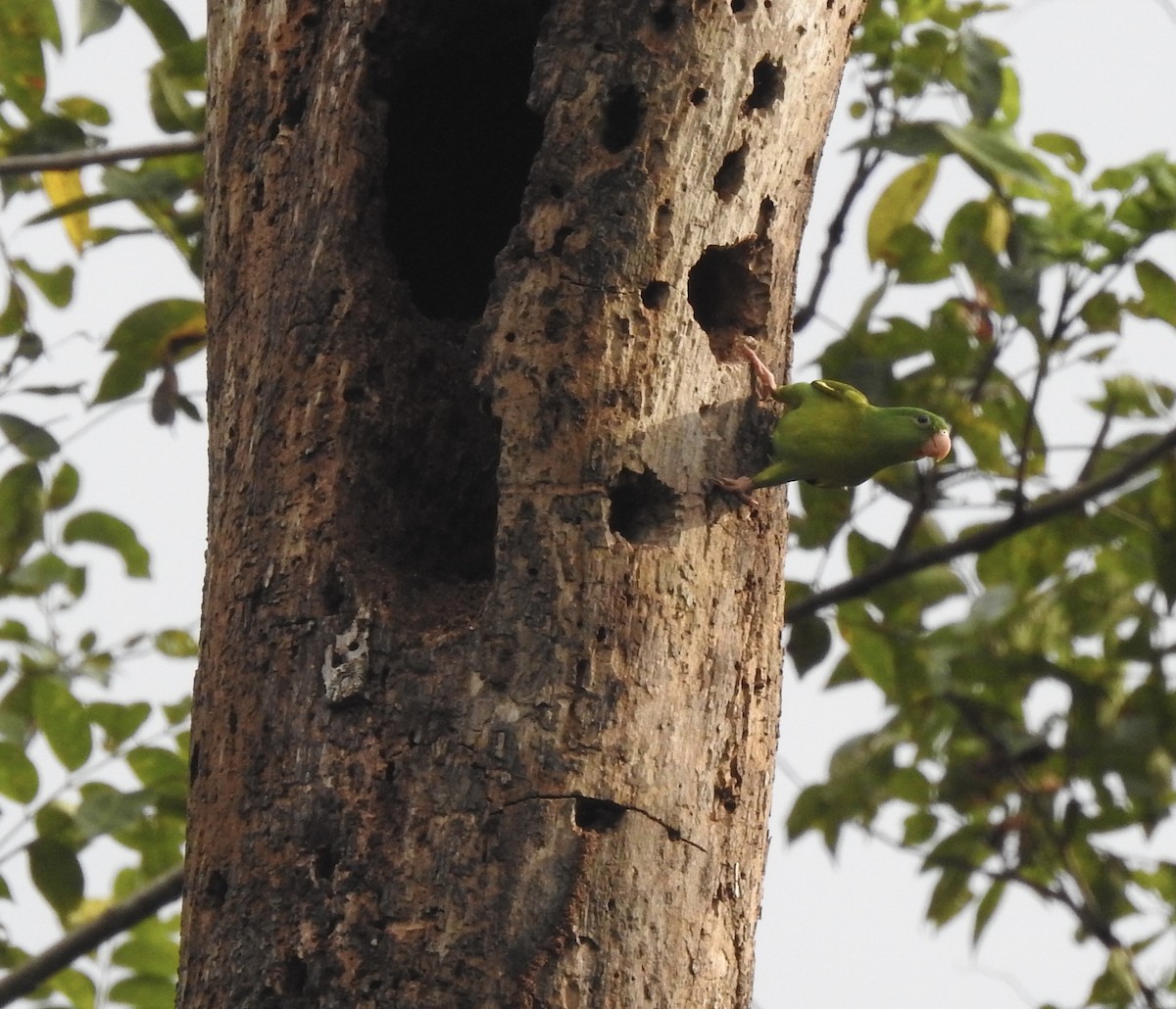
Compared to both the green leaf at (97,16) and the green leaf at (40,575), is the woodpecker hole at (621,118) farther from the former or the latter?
the green leaf at (40,575)

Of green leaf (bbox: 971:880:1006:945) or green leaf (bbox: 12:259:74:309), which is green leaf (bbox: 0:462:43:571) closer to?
green leaf (bbox: 12:259:74:309)

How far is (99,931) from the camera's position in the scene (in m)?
4.76

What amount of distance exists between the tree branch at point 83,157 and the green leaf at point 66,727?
164 cm

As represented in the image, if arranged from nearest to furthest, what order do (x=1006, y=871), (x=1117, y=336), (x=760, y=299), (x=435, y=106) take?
1. (x=760, y=299)
2. (x=435, y=106)
3. (x=1117, y=336)
4. (x=1006, y=871)

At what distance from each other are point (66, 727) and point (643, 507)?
99.4 inches

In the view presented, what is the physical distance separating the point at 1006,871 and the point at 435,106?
11.9ft

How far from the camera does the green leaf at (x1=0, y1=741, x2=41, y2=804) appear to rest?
485 cm

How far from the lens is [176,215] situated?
219 inches

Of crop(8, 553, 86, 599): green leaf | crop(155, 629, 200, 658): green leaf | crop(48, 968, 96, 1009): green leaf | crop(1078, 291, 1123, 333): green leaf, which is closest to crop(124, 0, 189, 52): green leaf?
crop(8, 553, 86, 599): green leaf

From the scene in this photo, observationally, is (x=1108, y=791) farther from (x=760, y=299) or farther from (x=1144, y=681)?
(x=760, y=299)

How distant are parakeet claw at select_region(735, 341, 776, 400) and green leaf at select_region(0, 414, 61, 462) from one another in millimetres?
2722

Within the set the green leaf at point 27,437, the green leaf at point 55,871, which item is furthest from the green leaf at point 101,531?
the green leaf at point 55,871

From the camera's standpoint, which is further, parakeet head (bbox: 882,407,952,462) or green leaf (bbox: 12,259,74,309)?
green leaf (bbox: 12,259,74,309)

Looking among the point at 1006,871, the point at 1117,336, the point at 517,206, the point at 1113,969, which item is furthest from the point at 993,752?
the point at 517,206
